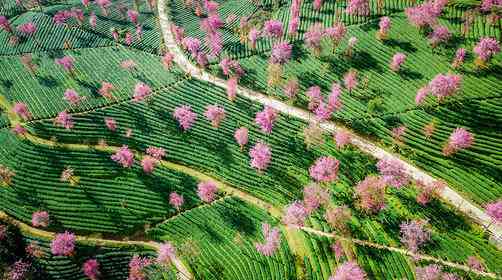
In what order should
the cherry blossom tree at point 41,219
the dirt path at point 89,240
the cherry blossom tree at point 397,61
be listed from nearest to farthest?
the dirt path at point 89,240, the cherry blossom tree at point 41,219, the cherry blossom tree at point 397,61

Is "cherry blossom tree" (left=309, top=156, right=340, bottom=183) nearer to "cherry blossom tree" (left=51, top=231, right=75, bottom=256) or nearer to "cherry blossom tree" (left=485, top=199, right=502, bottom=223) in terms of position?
"cherry blossom tree" (left=485, top=199, right=502, bottom=223)

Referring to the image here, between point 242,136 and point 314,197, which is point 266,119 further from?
point 314,197

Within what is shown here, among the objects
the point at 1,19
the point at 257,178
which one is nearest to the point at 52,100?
the point at 1,19

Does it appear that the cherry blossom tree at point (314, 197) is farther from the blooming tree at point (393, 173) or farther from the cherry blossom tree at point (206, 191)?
the cherry blossom tree at point (206, 191)

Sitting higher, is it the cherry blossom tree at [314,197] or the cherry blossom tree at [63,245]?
the cherry blossom tree at [314,197]

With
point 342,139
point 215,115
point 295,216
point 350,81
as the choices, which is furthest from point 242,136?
point 350,81

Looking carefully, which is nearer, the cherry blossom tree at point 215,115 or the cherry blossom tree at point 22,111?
the cherry blossom tree at point 215,115

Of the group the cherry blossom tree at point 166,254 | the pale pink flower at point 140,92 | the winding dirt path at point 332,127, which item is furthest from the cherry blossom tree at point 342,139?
the pale pink flower at point 140,92
